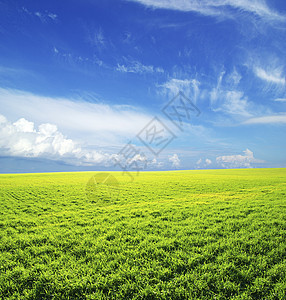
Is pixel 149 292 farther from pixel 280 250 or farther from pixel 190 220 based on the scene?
pixel 190 220

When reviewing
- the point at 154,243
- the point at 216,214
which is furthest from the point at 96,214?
the point at 216,214

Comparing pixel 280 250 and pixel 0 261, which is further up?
pixel 280 250

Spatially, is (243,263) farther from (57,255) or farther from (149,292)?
(57,255)

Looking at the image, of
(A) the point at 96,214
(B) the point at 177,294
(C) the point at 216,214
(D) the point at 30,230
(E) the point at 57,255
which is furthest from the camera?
(A) the point at 96,214

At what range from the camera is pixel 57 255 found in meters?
6.52

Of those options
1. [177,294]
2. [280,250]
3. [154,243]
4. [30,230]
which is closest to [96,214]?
[30,230]

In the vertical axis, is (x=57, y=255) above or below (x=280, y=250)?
below

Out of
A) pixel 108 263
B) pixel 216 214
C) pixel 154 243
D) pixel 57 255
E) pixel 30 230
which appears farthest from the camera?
pixel 216 214

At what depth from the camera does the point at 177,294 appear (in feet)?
14.4

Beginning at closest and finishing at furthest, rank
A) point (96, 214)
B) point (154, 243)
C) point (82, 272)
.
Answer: point (82, 272)
point (154, 243)
point (96, 214)

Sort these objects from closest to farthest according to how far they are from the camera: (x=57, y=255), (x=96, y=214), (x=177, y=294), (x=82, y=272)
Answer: (x=177, y=294) → (x=82, y=272) → (x=57, y=255) → (x=96, y=214)

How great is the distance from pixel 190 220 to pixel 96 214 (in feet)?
21.0

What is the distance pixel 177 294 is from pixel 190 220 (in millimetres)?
5596

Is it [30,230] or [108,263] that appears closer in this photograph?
[108,263]
